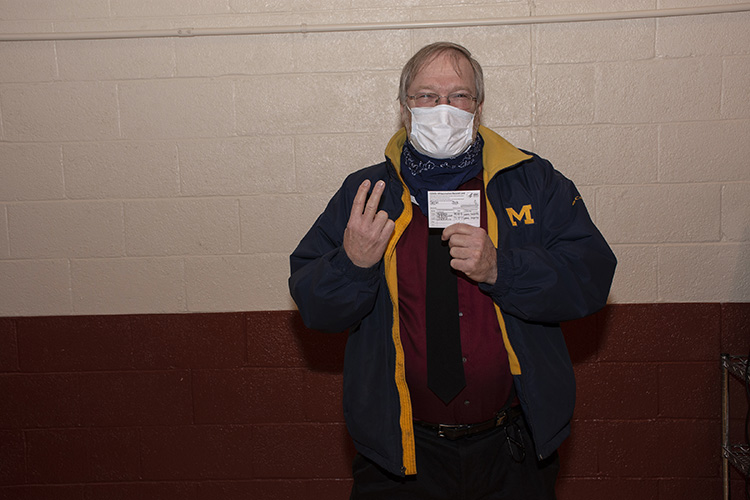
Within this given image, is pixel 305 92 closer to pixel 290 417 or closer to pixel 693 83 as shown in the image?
pixel 290 417

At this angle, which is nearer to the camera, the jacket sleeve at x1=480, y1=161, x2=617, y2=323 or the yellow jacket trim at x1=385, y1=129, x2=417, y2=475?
the jacket sleeve at x1=480, y1=161, x2=617, y2=323

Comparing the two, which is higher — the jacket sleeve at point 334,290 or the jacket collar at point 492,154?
the jacket collar at point 492,154

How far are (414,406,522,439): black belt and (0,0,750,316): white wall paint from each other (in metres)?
1.08

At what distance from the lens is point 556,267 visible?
1.43m

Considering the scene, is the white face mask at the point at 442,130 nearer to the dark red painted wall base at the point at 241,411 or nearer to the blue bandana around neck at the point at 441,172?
the blue bandana around neck at the point at 441,172

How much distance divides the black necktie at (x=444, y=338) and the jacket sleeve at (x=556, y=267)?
0.13 meters

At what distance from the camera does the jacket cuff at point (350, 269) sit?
4.78ft

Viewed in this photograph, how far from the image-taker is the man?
1.46 m

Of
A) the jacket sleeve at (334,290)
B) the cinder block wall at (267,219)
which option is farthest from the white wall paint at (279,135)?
the jacket sleeve at (334,290)

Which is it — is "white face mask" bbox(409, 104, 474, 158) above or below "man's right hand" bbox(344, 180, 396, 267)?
above

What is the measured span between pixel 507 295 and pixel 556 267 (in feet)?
0.42

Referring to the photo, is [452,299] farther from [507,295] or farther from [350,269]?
[350,269]

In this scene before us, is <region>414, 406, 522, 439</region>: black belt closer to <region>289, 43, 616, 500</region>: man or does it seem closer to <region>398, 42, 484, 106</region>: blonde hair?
<region>289, 43, 616, 500</region>: man

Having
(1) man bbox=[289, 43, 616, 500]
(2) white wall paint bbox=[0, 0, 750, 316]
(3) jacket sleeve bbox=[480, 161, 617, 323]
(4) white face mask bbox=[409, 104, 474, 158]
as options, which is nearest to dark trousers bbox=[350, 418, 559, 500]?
(1) man bbox=[289, 43, 616, 500]
